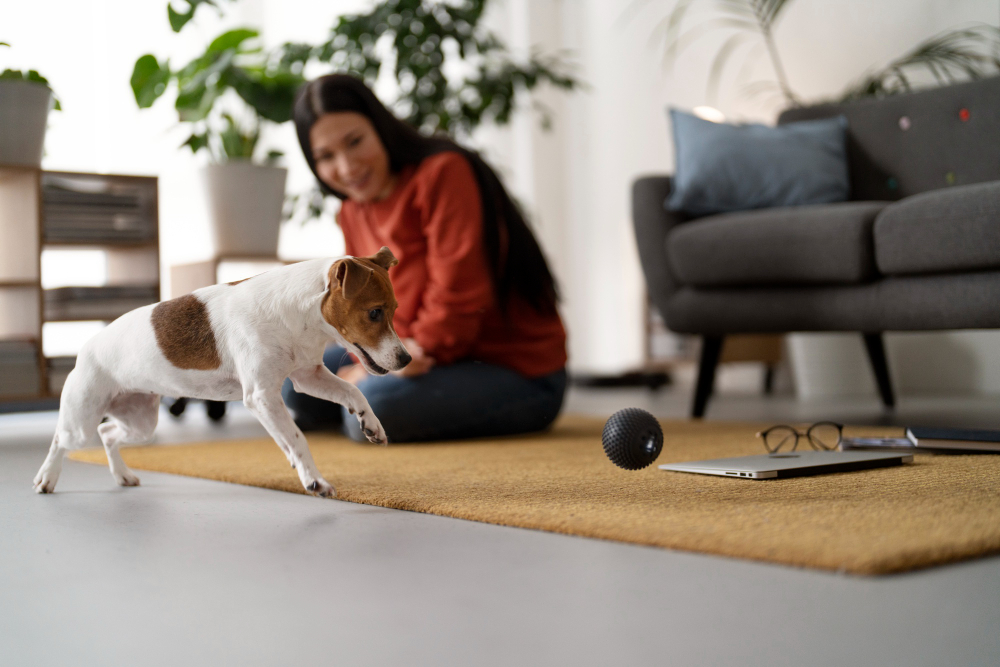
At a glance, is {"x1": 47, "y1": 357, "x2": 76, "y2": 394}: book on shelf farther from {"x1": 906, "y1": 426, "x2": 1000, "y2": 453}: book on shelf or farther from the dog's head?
{"x1": 906, "y1": 426, "x2": 1000, "y2": 453}: book on shelf

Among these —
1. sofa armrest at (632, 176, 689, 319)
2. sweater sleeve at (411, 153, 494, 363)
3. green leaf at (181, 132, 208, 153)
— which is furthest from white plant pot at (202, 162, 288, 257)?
sofa armrest at (632, 176, 689, 319)

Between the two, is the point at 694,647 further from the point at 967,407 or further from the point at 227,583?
the point at 967,407

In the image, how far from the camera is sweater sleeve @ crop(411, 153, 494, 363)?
2.09 metres

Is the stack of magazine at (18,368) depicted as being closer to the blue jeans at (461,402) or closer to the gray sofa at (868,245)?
the blue jeans at (461,402)

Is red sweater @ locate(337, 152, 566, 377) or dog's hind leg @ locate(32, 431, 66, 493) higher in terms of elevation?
red sweater @ locate(337, 152, 566, 377)

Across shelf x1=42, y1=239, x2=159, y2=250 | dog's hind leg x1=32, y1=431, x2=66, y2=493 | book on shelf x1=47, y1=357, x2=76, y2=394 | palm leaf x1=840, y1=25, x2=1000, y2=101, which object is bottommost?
book on shelf x1=47, y1=357, x2=76, y2=394

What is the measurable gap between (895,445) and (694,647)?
3.67 ft

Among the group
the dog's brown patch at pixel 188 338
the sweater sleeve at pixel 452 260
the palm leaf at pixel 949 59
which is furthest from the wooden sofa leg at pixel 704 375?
the dog's brown patch at pixel 188 338

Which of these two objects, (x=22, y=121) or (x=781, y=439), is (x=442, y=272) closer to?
(x=781, y=439)

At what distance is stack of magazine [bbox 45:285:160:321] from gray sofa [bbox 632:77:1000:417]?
159 cm

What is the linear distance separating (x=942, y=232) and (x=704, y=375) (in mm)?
839

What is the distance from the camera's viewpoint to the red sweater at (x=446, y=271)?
210cm

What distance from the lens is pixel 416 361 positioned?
210cm

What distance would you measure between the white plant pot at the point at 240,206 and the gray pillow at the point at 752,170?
1401 mm
